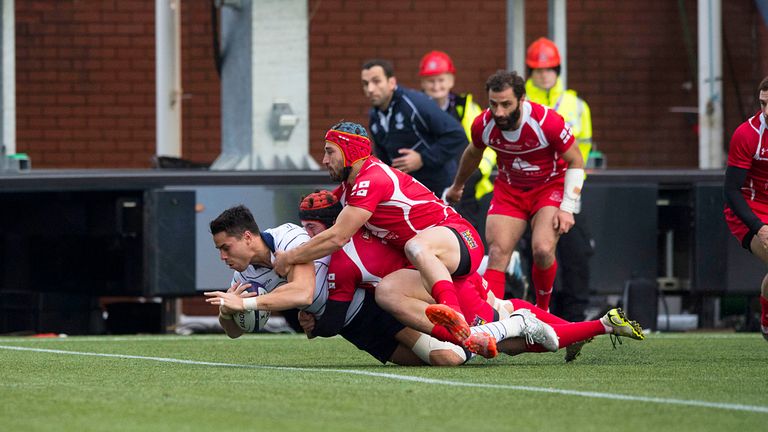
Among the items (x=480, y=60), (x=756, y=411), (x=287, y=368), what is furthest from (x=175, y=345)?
(x=480, y=60)

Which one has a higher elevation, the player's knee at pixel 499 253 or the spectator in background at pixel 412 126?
the spectator in background at pixel 412 126

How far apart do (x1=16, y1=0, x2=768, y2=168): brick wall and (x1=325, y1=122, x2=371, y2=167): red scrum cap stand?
840cm

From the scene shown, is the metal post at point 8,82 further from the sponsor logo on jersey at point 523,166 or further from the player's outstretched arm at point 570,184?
the player's outstretched arm at point 570,184

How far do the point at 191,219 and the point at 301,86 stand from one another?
5.37 feet

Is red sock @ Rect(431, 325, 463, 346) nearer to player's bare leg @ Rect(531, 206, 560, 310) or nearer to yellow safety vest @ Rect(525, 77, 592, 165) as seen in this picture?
player's bare leg @ Rect(531, 206, 560, 310)

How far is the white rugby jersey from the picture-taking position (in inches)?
293

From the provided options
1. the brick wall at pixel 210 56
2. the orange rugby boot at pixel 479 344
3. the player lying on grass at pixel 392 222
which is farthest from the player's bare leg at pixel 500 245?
the brick wall at pixel 210 56

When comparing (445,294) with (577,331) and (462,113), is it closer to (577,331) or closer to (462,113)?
(577,331)

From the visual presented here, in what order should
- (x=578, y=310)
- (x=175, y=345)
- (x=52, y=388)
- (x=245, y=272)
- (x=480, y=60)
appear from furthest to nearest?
(x=480, y=60)
(x=578, y=310)
(x=175, y=345)
(x=245, y=272)
(x=52, y=388)

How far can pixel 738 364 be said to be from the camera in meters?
7.78

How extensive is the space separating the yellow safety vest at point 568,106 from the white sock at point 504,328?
4.55 m

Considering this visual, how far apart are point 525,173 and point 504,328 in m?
2.26

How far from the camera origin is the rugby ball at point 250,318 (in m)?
7.40

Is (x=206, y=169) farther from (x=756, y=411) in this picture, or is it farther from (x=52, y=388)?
(x=756, y=411)
